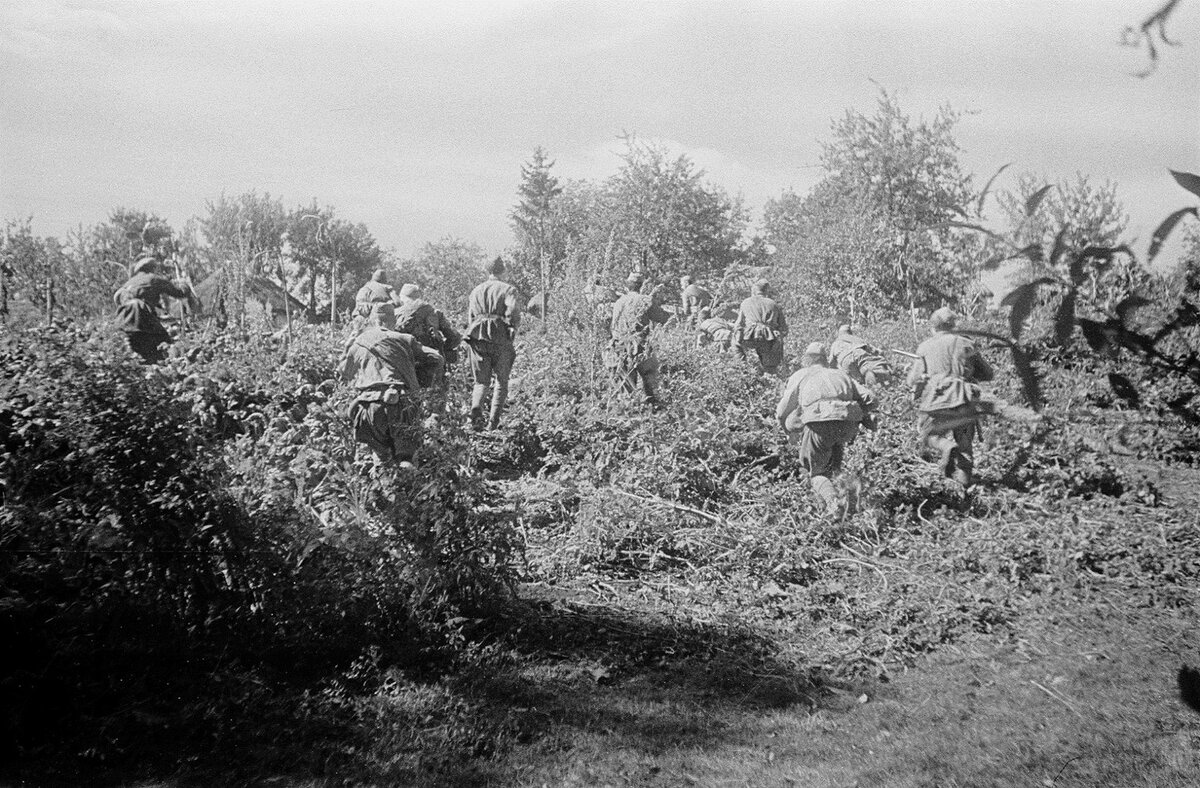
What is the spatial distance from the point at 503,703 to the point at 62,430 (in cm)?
233

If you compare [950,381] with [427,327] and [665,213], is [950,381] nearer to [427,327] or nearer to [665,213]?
[427,327]

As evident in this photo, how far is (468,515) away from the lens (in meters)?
4.82

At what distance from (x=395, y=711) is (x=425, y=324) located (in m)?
6.05

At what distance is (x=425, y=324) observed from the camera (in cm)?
973

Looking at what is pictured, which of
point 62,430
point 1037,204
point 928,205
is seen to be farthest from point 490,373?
point 928,205

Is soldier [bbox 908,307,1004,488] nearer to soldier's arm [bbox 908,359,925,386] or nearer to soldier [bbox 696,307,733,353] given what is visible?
soldier's arm [bbox 908,359,925,386]

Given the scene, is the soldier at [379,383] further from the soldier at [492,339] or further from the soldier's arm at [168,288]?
the soldier's arm at [168,288]

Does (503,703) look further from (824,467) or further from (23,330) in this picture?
(824,467)

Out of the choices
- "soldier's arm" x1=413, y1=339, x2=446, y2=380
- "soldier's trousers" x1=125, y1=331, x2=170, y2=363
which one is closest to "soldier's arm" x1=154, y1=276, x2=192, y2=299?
"soldier's trousers" x1=125, y1=331, x2=170, y2=363

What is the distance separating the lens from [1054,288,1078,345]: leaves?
3.67 ft

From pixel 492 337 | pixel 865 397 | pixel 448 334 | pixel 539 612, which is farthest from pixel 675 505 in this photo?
pixel 492 337

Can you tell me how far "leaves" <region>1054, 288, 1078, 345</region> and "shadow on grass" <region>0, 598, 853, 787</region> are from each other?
3100 mm

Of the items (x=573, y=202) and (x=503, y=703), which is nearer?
(x=503, y=703)

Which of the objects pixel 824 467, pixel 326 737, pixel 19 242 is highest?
pixel 19 242
